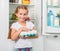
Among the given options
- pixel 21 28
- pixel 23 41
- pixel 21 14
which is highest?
pixel 21 14

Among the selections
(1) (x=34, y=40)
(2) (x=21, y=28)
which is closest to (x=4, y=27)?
(2) (x=21, y=28)

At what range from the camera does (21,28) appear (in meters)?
1.76

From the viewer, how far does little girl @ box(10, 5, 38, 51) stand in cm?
175

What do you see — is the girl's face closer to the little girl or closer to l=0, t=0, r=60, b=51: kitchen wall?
the little girl

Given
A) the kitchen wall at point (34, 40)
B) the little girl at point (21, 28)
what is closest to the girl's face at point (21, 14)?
the little girl at point (21, 28)

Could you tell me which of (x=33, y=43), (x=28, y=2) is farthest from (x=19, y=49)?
(x=28, y=2)

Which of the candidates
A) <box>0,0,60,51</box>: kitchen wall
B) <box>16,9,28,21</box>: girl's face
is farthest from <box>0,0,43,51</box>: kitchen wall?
<box>16,9,28,21</box>: girl's face

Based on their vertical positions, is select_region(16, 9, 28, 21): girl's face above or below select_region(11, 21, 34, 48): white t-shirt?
above

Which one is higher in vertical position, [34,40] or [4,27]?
[4,27]

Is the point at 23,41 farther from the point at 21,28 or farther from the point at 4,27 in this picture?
the point at 4,27

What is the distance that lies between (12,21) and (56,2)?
538 mm

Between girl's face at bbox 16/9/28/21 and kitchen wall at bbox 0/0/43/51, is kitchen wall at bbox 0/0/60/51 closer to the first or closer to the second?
kitchen wall at bbox 0/0/43/51

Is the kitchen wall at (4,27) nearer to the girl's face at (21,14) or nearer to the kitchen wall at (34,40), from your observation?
the kitchen wall at (34,40)

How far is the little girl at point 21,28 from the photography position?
1.75 meters
